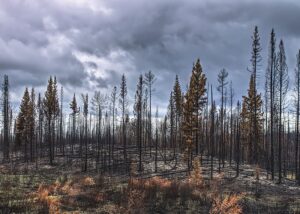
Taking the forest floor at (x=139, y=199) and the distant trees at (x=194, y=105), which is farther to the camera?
the distant trees at (x=194, y=105)

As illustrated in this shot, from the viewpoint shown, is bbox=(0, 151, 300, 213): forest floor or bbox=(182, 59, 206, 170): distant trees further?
bbox=(182, 59, 206, 170): distant trees

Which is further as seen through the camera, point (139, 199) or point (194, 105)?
point (194, 105)

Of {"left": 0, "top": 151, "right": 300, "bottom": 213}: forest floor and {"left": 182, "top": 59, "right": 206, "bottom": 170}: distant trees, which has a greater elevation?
{"left": 182, "top": 59, "right": 206, "bottom": 170}: distant trees

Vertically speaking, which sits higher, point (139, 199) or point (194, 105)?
point (194, 105)

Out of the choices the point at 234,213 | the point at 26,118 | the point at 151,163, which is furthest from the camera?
the point at 26,118

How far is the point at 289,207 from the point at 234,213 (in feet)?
25.0

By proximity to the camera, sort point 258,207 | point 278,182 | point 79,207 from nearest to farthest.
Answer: point 79,207, point 258,207, point 278,182

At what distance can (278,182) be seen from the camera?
108 feet

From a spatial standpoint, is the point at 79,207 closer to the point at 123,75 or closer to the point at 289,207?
the point at 289,207

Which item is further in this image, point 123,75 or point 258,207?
point 123,75

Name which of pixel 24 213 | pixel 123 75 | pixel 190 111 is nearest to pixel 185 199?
pixel 24 213

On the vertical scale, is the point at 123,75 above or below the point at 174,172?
above

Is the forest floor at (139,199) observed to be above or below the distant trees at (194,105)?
below

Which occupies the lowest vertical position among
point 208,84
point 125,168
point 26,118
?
→ point 125,168
